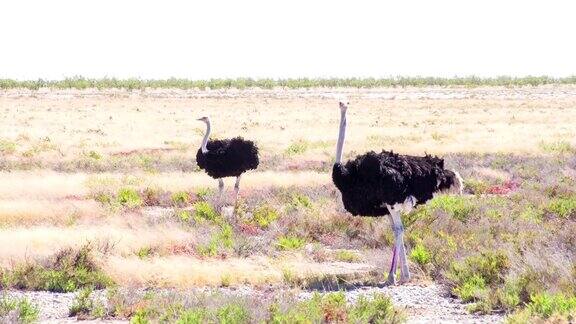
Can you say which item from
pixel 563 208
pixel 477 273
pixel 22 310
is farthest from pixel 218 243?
pixel 563 208

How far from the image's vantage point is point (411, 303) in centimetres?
976

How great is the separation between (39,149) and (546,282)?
2301 centimetres

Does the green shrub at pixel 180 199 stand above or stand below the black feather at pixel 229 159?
below

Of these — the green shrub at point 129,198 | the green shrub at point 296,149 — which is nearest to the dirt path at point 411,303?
the green shrub at point 129,198

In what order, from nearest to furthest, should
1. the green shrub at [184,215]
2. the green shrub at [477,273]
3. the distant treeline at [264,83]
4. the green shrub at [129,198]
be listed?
→ the green shrub at [477,273] < the green shrub at [184,215] < the green shrub at [129,198] < the distant treeline at [264,83]

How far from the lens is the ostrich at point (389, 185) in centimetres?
1100

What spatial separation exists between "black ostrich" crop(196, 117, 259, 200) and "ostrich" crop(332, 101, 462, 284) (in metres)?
7.26

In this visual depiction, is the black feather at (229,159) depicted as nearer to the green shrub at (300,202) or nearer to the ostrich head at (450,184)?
the green shrub at (300,202)

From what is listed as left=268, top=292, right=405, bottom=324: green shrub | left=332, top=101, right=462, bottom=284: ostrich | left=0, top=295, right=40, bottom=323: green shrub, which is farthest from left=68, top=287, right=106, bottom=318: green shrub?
left=332, top=101, right=462, bottom=284: ostrich

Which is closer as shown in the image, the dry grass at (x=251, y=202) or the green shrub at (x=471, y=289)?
the green shrub at (x=471, y=289)

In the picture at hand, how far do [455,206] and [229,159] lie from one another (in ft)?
17.0

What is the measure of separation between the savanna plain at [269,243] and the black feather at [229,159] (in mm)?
648

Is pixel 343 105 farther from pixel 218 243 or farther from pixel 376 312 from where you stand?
pixel 376 312

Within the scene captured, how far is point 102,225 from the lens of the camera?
1427 cm
